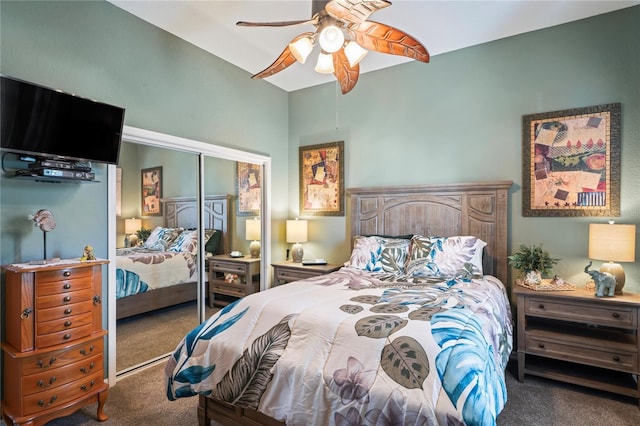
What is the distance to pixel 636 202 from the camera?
2.68 metres

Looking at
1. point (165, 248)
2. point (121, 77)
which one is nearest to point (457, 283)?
point (165, 248)

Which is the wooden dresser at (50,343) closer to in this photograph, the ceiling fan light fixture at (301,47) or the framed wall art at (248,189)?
the framed wall art at (248,189)

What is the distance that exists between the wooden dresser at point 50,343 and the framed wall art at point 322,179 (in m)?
2.63

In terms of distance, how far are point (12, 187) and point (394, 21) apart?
3.12 m

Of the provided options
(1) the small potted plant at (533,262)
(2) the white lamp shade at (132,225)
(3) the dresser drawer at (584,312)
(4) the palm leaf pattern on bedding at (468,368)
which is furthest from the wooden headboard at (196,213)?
(3) the dresser drawer at (584,312)

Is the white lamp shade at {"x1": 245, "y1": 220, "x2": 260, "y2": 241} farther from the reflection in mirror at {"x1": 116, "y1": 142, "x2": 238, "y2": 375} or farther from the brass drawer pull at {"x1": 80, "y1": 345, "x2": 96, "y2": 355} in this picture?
the brass drawer pull at {"x1": 80, "y1": 345, "x2": 96, "y2": 355}

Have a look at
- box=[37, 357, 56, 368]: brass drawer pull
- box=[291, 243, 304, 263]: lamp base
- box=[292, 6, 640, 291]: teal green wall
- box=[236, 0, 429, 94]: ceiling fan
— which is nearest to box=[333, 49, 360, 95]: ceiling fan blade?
box=[236, 0, 429, 94]: ceiling fan

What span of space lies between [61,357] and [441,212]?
3.26 metres

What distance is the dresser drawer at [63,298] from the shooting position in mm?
1966

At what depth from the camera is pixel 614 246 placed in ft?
8.13

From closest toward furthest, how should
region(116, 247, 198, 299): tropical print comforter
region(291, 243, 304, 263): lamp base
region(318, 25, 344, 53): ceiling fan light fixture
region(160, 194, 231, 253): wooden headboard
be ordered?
1. region(318, 25, 344, 53): ceiling fan light fixture
2. region(116, 247, 198, 299): tropical print comforter
3. region(160, 194, 231, 253): wooden headboard
4. region(291, 243, 304, 263): lamp base

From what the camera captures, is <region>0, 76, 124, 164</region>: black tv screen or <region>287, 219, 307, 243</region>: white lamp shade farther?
<region>287, 219, 307, 243</region>: white lamp shade

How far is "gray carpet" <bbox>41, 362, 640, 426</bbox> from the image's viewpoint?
215 cm

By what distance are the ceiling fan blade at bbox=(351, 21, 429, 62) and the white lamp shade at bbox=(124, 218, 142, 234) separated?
226cm
